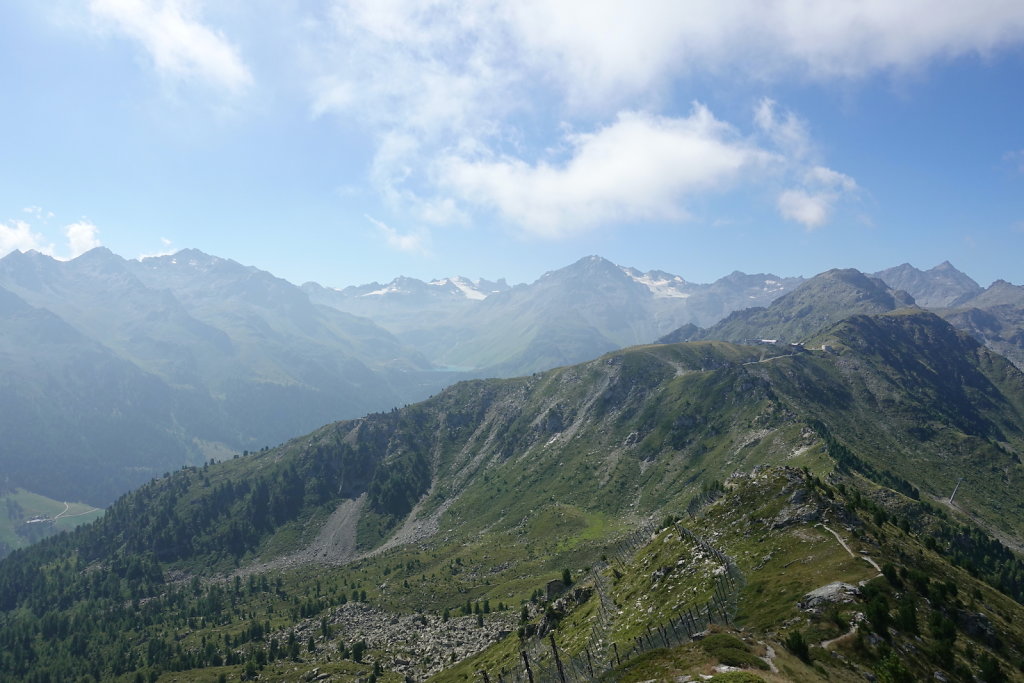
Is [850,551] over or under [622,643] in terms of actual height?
over

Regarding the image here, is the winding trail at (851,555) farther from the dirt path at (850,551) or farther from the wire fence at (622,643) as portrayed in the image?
the wire fence at (622,643)

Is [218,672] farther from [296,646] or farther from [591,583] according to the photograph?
[591,583]

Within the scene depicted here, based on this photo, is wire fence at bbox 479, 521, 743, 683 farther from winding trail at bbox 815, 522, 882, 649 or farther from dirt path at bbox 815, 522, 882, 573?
dirt path at bbox 815, 522, 882, 573

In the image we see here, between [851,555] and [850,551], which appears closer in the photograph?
[851,555]

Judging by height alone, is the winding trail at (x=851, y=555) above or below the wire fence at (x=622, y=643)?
above

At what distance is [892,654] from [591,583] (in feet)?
260

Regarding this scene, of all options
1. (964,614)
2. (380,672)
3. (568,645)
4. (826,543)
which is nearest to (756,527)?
(826,543)

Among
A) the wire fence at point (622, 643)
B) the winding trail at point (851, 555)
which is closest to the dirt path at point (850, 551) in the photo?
the winding trail at point (851, 555)

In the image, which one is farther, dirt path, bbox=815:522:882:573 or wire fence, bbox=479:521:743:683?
wire fence, bbox=479:521:743:683

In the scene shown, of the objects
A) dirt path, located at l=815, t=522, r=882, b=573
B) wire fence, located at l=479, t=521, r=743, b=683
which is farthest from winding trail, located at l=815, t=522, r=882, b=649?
wire fence, located at l=479, t=521, r=743, b=683

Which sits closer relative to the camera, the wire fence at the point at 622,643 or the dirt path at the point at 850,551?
the dirt path at the point at 850,551

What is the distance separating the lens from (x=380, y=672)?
14262cm

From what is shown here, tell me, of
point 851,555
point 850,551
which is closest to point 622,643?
point 851,555

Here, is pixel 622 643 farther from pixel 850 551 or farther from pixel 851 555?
pixel 850 551
